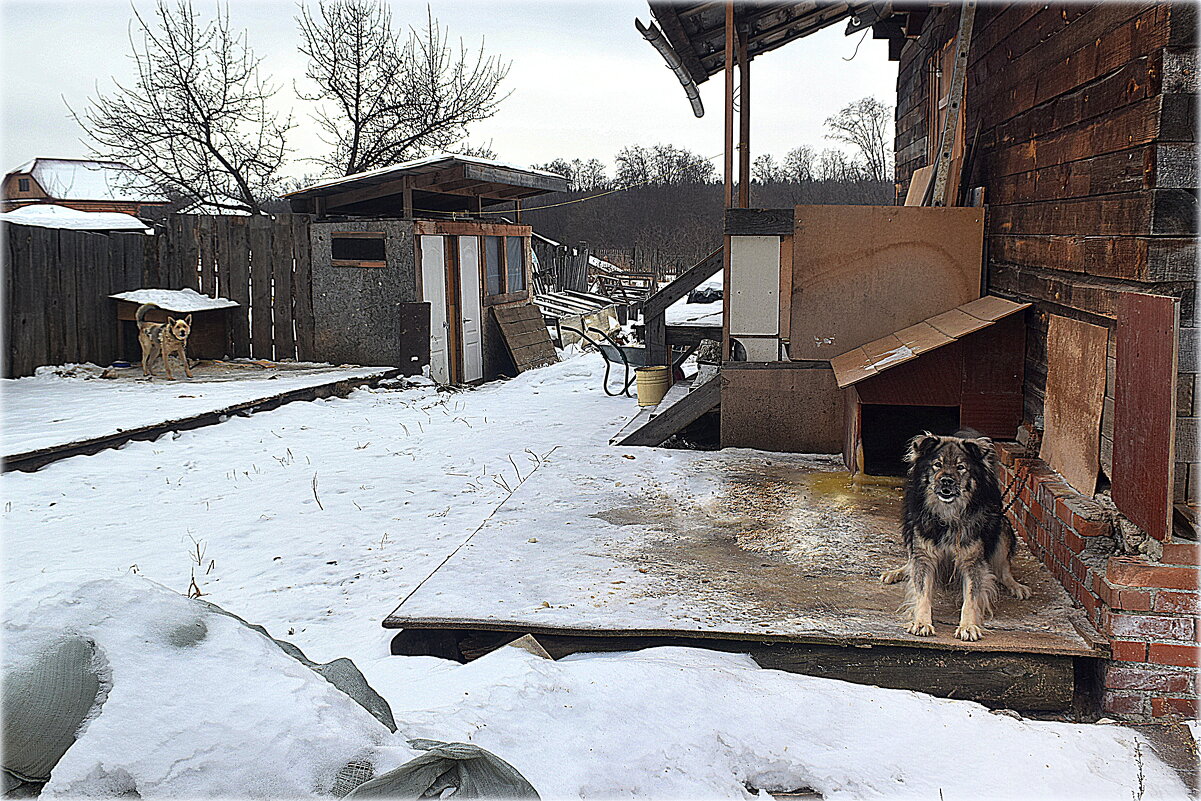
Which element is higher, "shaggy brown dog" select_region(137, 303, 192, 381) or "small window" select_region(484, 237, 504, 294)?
"small window" select_region(484, 237, 504, 294)

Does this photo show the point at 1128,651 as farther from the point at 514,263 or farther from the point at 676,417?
the point at 514,263

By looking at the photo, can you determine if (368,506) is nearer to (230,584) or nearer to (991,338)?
(230,584)

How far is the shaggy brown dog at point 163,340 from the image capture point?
12.4 meters

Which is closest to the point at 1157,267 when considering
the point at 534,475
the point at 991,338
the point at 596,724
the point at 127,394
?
the point at 991,338

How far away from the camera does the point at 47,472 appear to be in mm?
7820

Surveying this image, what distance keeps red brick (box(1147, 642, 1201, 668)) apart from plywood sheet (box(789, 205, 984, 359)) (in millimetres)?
3497

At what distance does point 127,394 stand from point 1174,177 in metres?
11.1

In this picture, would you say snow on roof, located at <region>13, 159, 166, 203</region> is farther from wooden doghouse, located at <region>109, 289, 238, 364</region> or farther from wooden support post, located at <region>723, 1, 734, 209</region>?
wooden support post, located at <region>723, 1, 734, 209</region>

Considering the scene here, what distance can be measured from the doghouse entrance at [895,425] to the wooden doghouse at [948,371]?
0.10 m

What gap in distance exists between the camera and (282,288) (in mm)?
14117

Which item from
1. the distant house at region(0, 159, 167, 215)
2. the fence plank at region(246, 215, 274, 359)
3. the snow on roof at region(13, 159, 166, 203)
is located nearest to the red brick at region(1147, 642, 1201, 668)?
the fence plank at region(246, 215, 274, 359)

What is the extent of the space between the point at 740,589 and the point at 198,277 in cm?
1236

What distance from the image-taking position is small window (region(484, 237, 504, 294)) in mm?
15758

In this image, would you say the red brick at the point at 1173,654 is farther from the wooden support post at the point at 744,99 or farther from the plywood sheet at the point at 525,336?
the plywood sheet at the point at 525,336
